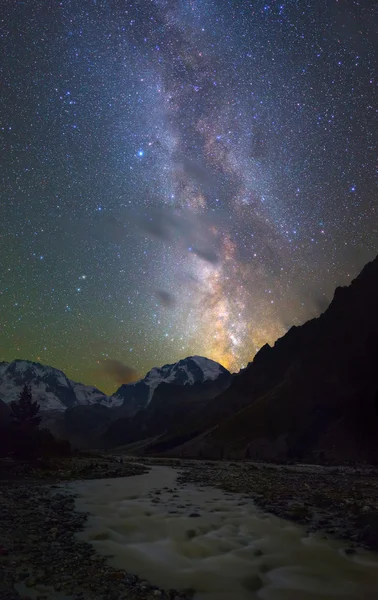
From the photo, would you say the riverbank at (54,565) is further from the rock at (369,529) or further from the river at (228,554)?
the rock at (369,529)

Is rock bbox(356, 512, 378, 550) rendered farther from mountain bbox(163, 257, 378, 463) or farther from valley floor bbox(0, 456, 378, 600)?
mountain bbox(163, 257, 378, 463)

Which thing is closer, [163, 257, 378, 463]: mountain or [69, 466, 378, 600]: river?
[69, 466, 378, 600]: river

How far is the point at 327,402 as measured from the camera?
106875mm

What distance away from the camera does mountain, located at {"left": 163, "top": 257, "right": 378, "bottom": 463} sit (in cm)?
8762

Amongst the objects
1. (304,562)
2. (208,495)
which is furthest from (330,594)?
(208,495)

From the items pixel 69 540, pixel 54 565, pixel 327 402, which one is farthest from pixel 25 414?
pixel 327 402

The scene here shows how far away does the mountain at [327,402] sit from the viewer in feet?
287

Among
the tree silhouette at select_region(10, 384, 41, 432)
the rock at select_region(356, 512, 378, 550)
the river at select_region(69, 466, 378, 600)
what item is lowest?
the river at select_region(69, 466, 378, 600)

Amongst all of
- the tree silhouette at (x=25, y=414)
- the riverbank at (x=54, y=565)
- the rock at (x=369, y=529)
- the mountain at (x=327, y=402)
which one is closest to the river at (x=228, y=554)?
the riverbank at (x=54, y=565)

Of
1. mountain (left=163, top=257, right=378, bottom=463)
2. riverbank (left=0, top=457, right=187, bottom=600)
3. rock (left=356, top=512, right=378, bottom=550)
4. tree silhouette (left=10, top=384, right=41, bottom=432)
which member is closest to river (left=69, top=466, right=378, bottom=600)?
riverbank (left=0, top=457, right=187, bottom=600)

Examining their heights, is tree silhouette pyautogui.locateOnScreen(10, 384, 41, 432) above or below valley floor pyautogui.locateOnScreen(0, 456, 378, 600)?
above

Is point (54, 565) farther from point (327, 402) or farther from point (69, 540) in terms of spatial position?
point (327, 402)

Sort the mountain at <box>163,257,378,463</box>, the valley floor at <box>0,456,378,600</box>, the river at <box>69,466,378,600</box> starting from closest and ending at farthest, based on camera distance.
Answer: the valley floor at <box>0,456,378,600</box>
the river at <box>69,466,378,600</box>
the mountain at <box>163,257,378,463</box>

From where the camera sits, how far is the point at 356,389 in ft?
337
